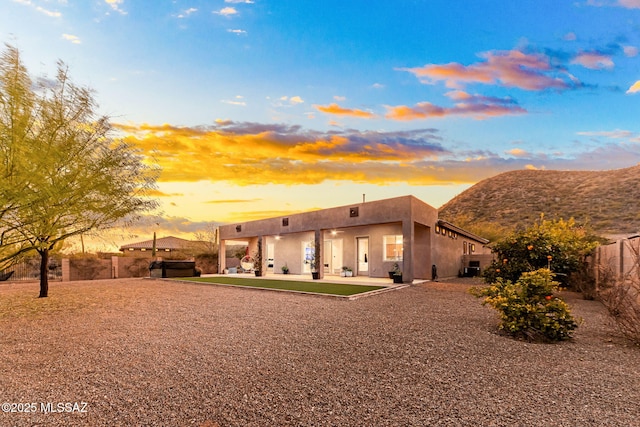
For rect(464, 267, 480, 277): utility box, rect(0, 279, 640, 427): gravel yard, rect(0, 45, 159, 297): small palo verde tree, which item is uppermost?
rect(0, 45, 159, 297): small palo verde tree

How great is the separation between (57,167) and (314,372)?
7.99 metres

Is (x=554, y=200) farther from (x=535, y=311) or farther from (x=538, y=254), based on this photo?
(x=535, y=311)

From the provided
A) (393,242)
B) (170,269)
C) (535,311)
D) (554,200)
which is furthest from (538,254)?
(554,200)

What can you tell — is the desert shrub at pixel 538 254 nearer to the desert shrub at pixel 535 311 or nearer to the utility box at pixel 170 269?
the desert shrub at pixel 535 311

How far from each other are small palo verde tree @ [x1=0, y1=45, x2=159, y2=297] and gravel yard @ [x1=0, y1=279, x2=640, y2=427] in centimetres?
243

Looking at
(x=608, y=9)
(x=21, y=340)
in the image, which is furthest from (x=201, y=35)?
(x=608, y=9)

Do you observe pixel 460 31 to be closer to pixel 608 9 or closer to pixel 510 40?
pixel 510 40

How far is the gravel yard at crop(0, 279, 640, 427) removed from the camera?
118 inches

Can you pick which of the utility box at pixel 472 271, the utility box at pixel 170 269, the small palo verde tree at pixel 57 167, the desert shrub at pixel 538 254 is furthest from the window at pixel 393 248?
→ the utility box at pixel 170 269

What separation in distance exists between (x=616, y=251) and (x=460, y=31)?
8720 mm

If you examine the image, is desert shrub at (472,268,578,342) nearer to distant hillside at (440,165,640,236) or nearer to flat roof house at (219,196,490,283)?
flat roof house at (219,196,490,283)

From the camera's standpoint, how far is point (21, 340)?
242 inches

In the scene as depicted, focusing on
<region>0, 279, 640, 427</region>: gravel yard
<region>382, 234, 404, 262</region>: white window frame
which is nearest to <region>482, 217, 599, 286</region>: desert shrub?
<region>0, 279, 640, 427</region>: gravel yard

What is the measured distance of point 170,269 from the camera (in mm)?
21656
